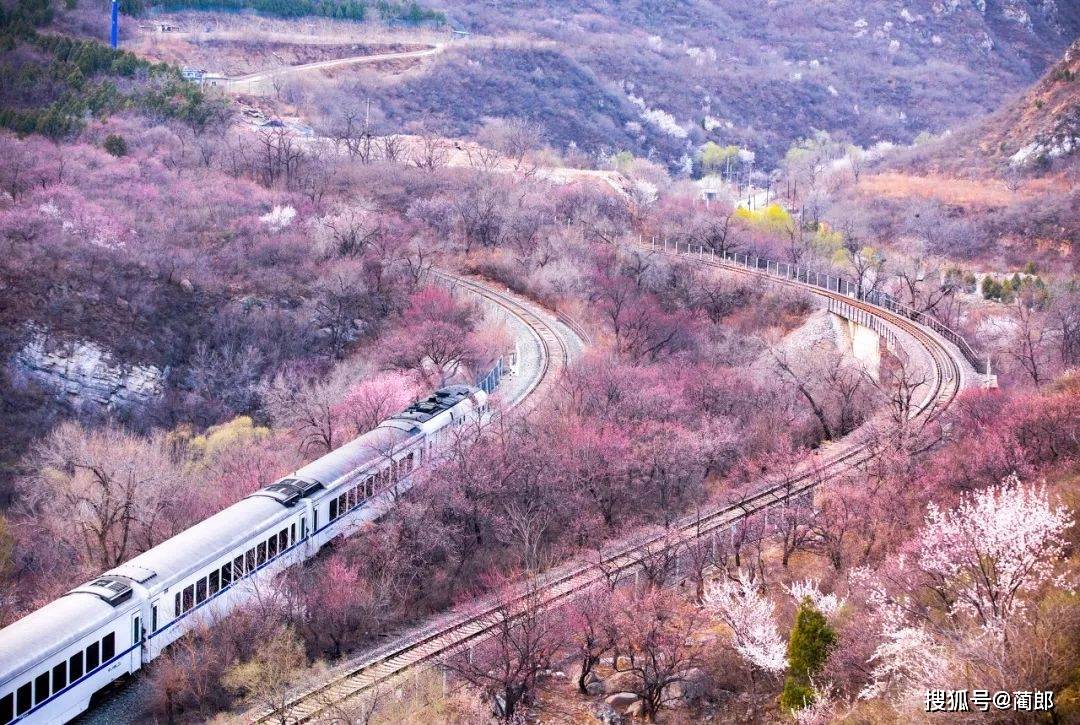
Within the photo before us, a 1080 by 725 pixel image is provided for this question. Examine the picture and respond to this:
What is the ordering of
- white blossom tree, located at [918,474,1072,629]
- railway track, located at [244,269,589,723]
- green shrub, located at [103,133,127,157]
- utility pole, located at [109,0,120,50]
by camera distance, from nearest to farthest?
white blossom tree, located at [918,474,1072,629] < railway track, located at [244,269,589,723] < green shrub, located at [103,133,127,157] < utility pole, located at [109,0,120,50]

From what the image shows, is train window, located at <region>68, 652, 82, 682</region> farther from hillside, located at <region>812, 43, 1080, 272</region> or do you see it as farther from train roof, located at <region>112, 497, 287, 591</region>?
hillside, located at <region>812, 43, 1080, 272</region>

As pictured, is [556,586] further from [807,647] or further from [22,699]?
[22,699]

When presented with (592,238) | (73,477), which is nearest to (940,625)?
(73,477)

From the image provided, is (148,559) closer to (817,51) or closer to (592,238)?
(592,238)

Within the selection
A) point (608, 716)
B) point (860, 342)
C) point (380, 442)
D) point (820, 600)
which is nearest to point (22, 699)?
point (608, 716)

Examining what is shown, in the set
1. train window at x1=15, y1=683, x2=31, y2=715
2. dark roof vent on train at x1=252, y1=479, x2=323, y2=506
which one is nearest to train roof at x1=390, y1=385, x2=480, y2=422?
dark roof vent on train at x1=252, y1=479, x2=323, y2=506

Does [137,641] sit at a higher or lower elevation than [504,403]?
higher
